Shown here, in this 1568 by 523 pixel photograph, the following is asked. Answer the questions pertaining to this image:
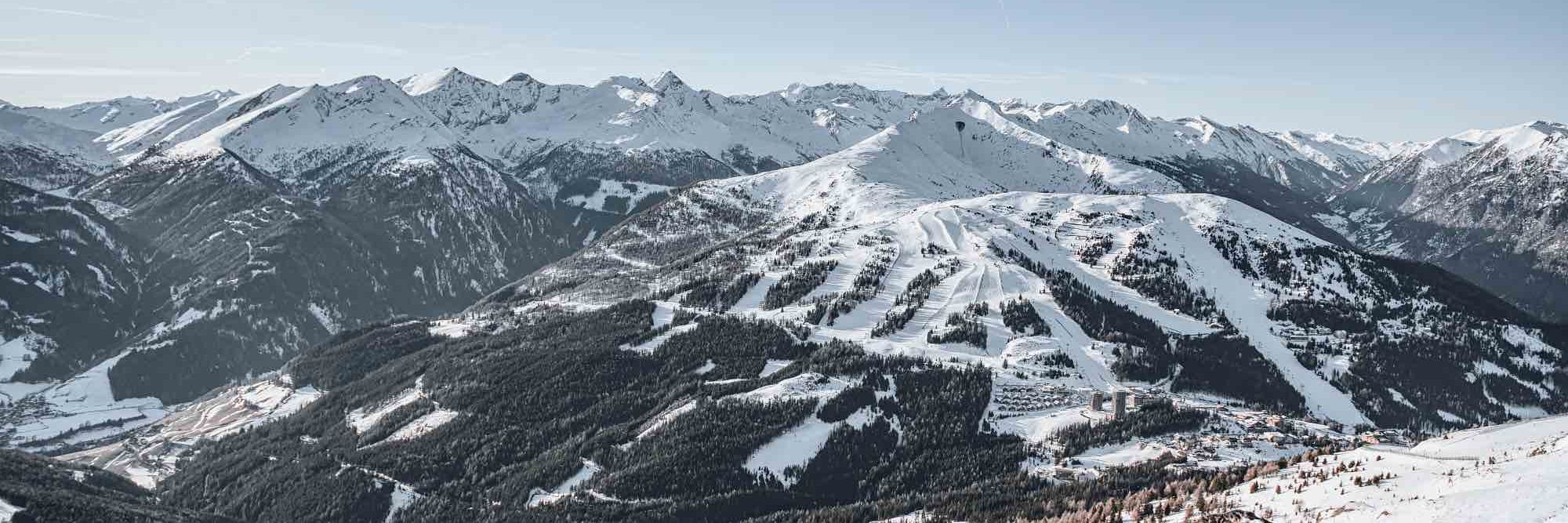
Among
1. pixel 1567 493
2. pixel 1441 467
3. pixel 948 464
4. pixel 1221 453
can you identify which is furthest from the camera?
pixel 948 464

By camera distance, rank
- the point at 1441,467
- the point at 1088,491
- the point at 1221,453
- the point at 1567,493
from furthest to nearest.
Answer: the point at 1221,453 < the point at 1088,491 < the point at 1441,467 < the point at 1567,493

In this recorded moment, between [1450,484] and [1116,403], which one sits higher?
[1450,484]

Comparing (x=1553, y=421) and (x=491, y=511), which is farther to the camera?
(x=491, y=511)

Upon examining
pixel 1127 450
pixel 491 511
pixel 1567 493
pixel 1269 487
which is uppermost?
pixel 1567 493

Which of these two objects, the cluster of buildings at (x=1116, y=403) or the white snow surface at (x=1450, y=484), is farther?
the cluster of buildings at (x=1116, y=403)

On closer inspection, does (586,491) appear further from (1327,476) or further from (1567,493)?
(1567,493)

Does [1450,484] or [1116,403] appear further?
[1116,403]

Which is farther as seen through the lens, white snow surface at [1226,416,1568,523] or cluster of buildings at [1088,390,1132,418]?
cluster of buildings at [1088,390,1132,418]

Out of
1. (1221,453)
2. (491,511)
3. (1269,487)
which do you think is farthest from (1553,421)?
(491,511)

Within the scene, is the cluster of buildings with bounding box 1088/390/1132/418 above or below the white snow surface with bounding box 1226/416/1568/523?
below

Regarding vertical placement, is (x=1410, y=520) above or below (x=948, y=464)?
above

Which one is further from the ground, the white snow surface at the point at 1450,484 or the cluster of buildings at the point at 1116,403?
the white snow surface at the point at 1450,484
